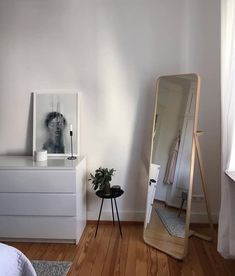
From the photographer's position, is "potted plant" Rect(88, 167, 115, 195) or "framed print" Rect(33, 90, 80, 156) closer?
"potted plant" Rect(88, 167, 115, 195)

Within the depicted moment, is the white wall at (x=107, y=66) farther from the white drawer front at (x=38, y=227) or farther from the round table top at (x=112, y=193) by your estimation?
the white drawer front at (x=38, y=227)

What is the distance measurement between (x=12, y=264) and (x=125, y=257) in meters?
1.21

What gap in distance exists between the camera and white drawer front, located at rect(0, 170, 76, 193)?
7.66ft

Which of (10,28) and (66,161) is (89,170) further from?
(10,28)

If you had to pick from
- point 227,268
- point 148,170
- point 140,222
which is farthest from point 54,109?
point 227,268

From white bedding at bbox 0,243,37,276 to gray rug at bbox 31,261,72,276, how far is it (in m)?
0.77

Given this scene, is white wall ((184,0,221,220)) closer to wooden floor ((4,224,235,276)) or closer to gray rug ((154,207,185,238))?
gray rug ((154,207,185,238))

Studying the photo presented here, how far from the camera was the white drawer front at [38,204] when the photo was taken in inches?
93.0

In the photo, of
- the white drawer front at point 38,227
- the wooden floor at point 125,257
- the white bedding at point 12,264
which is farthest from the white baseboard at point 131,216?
the white bedding at point 12,264

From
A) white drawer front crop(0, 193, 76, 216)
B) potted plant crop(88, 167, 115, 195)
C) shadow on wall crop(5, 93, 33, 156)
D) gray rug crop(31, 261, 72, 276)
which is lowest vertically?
gray rug crop(31, 261, 72, 276)

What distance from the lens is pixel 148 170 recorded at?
2730mm

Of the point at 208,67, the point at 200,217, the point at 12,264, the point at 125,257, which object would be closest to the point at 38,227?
the point at 125,257

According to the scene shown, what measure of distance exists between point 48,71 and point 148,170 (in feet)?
4.79

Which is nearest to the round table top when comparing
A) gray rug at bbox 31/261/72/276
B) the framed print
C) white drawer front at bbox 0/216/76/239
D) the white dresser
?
the white dresser
